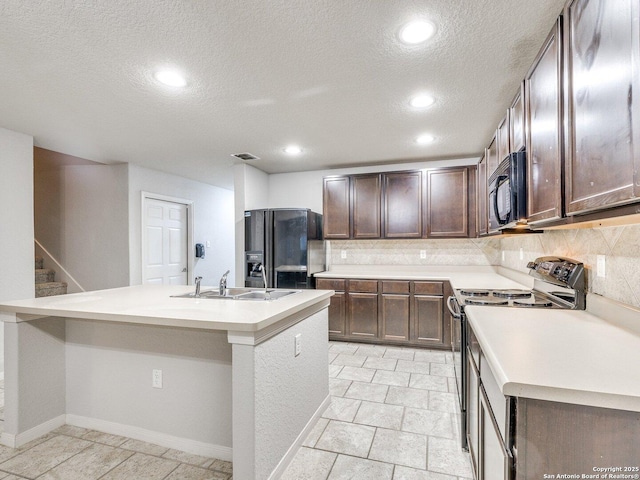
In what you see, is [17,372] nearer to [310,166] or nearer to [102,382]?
[102,382]

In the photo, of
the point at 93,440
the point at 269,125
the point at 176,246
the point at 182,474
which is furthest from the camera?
the point at 176,246

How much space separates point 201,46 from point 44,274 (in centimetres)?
473

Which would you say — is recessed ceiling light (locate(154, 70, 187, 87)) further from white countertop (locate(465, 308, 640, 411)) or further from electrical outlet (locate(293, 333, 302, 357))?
white countertop (locate(465, 308, 640, 411))

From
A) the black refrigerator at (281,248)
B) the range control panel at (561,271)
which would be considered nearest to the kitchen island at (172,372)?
the range control panel at (561,271)

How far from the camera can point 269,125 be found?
10.6 feet

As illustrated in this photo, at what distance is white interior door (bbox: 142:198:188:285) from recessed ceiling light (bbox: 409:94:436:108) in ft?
13.3

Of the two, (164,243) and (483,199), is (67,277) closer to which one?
(164,243)

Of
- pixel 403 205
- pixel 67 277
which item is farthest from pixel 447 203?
pixel 67 277

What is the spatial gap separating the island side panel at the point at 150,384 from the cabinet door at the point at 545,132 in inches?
71.4

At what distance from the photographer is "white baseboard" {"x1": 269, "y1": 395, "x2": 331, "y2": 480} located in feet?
5.91

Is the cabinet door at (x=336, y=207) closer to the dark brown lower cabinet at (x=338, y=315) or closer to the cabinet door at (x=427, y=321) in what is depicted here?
the dark brown lower cabinet at (x=338, y=315)

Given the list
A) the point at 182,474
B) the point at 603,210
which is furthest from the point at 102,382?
the point at 603,210

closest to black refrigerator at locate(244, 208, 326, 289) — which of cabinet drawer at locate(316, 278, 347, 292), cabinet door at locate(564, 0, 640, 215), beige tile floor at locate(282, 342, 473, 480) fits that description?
cabinet drawer at locate(316, 278, 347, 292)

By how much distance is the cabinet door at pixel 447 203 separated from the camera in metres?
4.11
